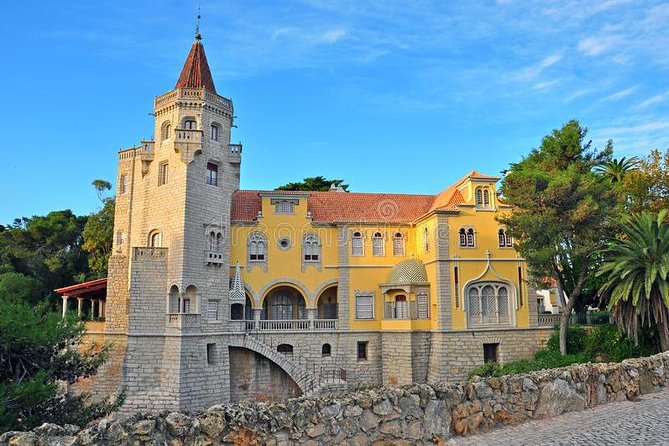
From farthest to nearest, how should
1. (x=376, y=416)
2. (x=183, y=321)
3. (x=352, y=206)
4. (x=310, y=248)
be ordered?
(x=352, y=206)
(x=310, y=248)
(x=183, y=321)
(x=376, y=416)

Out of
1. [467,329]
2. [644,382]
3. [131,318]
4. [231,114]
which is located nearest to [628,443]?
[644,382]

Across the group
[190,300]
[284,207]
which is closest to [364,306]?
[284,207]

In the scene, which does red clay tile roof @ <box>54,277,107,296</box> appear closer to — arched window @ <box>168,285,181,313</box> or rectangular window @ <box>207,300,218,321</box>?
arched window @ <box>168,285,181,313</box>

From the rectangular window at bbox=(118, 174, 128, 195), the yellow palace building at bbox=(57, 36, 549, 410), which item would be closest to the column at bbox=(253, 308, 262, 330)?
the yellow palace building at bbox=(57, 36, 549, 410)

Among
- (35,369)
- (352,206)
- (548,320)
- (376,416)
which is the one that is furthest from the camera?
(352,206)

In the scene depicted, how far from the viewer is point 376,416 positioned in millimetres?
9609

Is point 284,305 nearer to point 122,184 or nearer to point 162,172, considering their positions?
point 162,172

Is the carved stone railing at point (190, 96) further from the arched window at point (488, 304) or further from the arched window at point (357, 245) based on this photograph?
the arched window at point (488, 304)

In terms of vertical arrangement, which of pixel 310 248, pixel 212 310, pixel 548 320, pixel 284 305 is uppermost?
pixel 310 248

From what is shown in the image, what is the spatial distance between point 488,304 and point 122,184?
22.6 meters

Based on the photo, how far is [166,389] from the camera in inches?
1040

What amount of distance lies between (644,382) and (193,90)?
25.1m

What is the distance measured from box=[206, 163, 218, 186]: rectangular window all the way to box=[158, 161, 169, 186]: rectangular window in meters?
2.36

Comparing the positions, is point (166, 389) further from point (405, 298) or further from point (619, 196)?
point (619, 196)
